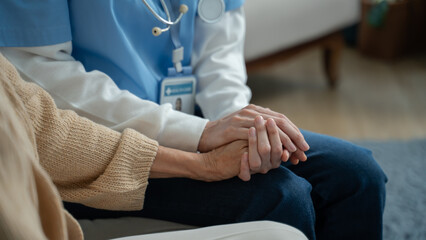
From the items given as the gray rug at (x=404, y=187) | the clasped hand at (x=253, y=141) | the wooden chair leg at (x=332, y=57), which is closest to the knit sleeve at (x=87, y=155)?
the clasped hand at (x=253, y=141)

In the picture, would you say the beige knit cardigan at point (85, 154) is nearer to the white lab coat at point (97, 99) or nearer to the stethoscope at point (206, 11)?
the white lab coat at point (97, 99)

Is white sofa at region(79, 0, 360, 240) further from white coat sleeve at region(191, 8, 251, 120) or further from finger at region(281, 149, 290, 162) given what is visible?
finger at region(281, 149, 290, 162)

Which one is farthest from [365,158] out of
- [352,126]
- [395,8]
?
[395,8]

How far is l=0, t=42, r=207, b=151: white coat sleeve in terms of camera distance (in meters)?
0.86

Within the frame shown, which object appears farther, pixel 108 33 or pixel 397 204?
pixel 397 204

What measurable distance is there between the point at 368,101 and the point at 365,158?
1.40m

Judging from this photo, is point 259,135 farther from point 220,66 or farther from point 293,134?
point 220,66

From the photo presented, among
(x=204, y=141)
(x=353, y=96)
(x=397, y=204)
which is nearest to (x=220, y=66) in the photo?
(x=204, y=141)

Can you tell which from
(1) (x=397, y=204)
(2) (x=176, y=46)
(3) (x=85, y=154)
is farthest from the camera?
(1) (x=397, y=204)

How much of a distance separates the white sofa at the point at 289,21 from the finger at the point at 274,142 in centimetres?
109

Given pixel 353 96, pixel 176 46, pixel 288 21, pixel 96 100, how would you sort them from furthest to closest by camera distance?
pixel 353 96, pixel 288 21, pixel 176 46, pixel 96 100

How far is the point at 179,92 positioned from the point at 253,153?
0.26 metres

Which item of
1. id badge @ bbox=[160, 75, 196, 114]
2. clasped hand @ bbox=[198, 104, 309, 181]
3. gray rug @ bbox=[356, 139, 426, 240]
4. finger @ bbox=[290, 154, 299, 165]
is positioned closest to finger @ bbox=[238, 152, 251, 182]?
clasped hand @ bbox=[198, 104, 309, 181]

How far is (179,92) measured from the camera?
1.01 metres
